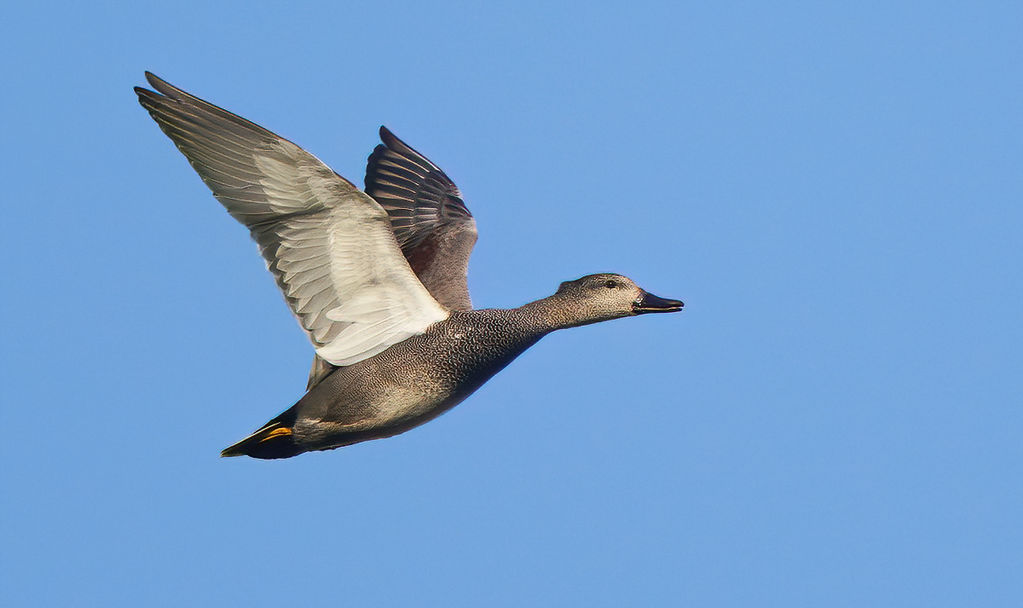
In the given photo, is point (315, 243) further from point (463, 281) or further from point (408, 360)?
point (463, 281)

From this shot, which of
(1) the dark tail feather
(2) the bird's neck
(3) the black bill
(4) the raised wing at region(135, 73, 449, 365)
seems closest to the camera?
(4) the raised wing at region(135, 73, 449, 365)

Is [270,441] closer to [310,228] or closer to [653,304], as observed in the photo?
[310,228]

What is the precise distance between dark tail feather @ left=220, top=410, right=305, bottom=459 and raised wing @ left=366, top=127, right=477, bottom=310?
5.93 ft

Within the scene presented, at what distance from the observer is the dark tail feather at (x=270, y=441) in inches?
387

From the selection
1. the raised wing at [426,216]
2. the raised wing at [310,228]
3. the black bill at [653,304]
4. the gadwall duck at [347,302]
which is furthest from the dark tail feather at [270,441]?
the black bill at [653,304]

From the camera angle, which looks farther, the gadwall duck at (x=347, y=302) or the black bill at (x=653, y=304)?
the black bill at (x=653, y=304)

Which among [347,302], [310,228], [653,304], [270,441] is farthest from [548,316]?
[270,441]

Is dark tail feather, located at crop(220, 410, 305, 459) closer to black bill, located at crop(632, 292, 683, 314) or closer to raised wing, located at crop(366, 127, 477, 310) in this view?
raised wing, located at crop(366, 127, 477, 310)

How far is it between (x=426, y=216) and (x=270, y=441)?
299cm

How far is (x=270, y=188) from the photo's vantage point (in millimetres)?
9367

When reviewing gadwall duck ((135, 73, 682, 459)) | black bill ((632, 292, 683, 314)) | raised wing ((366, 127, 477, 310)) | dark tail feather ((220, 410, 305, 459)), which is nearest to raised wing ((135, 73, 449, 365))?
gadwall duck ((135, 73, 682, 459))

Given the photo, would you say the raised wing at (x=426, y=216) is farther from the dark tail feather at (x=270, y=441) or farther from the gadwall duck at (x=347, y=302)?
the dark tail feather at (x=270, y=441)

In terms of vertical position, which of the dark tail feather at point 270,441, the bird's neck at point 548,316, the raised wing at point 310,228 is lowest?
the dark tail feather at point 270,441

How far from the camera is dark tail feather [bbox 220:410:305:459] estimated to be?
32.2 feet
